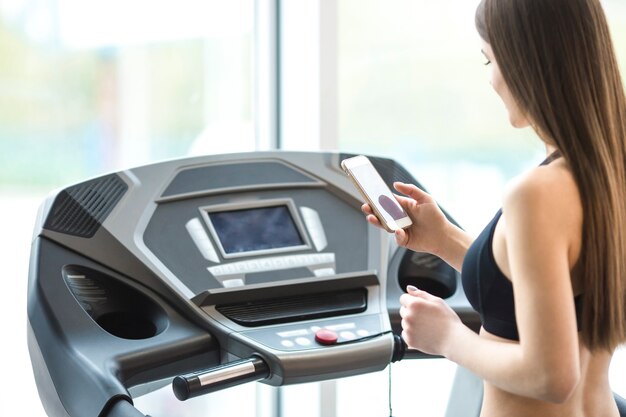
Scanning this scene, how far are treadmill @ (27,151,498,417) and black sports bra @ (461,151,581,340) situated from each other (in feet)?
1.26

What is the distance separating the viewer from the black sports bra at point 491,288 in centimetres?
113

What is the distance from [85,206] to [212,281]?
0.27 meters

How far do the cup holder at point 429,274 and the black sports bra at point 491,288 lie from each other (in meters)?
0.64

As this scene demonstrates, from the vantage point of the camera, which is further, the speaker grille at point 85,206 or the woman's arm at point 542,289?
the speaker grille at point 85,206

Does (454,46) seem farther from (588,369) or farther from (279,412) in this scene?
(588,369)

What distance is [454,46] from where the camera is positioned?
9.80 feet

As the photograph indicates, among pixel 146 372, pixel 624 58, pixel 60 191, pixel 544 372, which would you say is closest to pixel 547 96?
→ pixel 544 372

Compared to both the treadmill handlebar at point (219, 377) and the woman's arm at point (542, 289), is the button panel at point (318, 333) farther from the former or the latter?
the woman's arm at point (542, 289)

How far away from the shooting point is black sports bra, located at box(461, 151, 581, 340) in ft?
3.70

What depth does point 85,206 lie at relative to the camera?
1636 mm

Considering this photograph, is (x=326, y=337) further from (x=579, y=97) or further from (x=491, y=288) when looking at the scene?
(x=579, y=97)

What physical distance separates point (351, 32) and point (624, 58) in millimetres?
1020

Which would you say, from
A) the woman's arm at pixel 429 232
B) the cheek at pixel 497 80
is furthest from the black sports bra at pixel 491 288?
the woman's arm at pixel 429 232

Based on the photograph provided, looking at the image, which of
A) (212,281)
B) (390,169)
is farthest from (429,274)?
(212,281)
